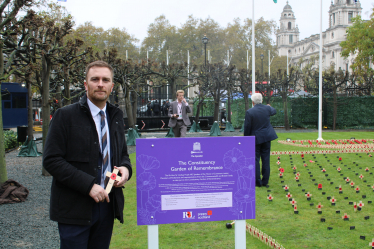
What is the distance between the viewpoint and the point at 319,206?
233 inches

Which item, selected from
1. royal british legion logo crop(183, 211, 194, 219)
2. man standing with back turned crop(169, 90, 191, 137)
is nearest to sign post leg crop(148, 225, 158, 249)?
royal british legion logo crop(183, 211, 194, 219)

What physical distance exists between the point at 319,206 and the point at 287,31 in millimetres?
157067

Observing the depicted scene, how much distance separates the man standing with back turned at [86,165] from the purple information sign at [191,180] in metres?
0.31

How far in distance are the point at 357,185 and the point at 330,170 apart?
1.86 metres

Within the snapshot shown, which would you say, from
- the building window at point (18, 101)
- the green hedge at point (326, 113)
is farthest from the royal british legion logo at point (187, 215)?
the building window at point (18, 101)

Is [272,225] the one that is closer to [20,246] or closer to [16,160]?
[20,246]

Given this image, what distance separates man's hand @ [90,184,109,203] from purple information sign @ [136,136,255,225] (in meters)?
0.55

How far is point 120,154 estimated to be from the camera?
2965 mm

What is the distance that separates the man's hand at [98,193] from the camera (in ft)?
8.50

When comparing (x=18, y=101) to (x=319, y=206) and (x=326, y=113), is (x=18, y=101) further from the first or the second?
(x=319, y=206)

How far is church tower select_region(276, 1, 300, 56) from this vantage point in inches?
5996

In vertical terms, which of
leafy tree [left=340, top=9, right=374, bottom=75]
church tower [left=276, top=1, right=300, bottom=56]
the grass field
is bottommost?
the grass field

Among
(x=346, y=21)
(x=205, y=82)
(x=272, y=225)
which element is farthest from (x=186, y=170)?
(x=346, y=21)

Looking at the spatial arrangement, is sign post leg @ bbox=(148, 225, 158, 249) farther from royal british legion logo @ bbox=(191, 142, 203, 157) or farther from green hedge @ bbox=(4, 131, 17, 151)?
green hedge @ bbox=(4, 131, 17, 151)
